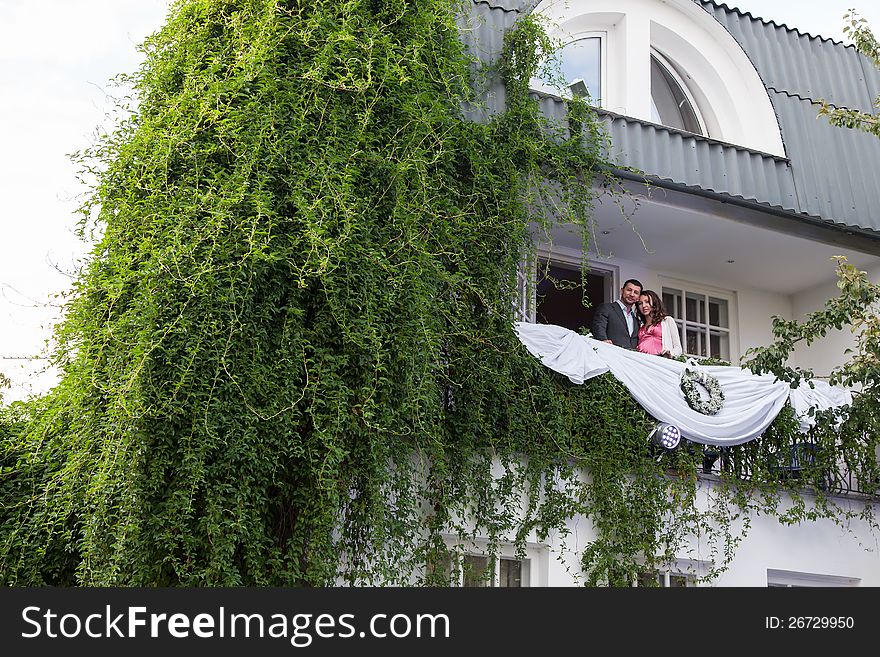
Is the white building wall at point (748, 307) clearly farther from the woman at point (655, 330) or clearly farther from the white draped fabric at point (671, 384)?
the white draped fabric at point (671, 384)

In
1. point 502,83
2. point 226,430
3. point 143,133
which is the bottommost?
point 226,430

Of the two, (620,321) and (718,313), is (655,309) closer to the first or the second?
(620,321)

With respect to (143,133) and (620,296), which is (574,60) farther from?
(143,133)

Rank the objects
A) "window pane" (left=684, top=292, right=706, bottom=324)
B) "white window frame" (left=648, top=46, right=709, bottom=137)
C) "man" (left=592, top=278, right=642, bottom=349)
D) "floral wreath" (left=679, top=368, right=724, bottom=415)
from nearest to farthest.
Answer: "floral wreath" (left=679, top=368, right=724, bottom=415) < "man" (left=592, top=278, right=642, bottom=349) < "white window frame" (left=648, top=46, right=709, bottom=137) < "window pane" (left=684, top=292, right=706, bottom=324)

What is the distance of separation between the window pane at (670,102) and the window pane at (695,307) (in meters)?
2.00

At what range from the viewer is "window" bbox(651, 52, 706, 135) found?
12.1m

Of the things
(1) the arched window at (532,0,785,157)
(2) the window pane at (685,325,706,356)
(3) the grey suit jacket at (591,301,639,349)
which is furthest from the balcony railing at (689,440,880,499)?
(1) the arched window at (532,0,785,157)

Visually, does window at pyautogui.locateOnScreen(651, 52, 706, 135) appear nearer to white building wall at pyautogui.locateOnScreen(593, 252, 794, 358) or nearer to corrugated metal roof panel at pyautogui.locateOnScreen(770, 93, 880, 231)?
corrugated metal roof panel at pyautogui.locateOnScreen(770, 93, 880, 231)

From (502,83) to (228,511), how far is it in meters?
4.97

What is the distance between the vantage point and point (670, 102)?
40.0 ft

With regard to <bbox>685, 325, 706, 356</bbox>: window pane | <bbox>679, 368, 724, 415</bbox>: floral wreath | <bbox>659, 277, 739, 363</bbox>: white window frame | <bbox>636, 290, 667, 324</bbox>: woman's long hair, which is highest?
<bbox>659, 277, 739, 363</bbox>: white window frame

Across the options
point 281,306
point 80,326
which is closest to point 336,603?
point 281,306

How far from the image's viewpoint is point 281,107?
7.34 m

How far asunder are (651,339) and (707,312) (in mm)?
2463
